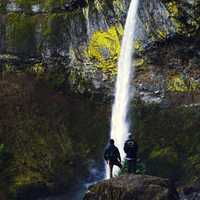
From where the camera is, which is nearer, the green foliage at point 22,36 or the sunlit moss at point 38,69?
the sunlit moss at point 38,69

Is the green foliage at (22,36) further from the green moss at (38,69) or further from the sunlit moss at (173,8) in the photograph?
the sunlit moss at (173,8)

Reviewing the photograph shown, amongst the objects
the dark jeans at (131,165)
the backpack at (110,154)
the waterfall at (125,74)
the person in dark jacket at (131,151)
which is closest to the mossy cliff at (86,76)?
the waterfall at (125,74)

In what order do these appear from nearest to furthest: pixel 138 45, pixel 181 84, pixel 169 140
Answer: pixel 169 140
pixel 181 84
pixel 138 45

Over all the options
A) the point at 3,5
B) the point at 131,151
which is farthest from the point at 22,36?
the point at 131,151

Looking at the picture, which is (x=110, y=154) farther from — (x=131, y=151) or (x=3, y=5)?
(x=3, y=5)

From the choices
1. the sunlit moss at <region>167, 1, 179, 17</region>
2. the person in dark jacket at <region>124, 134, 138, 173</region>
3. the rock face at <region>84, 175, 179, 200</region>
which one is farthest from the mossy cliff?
the rock face at <region>84, 175, 179, 200</region>

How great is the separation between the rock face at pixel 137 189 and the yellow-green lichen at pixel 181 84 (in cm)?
1301

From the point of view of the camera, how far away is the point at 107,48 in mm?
38781

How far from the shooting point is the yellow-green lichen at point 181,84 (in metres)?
37.0

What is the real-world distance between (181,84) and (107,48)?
4.74 m

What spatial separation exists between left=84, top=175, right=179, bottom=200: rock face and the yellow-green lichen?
13.0 meters

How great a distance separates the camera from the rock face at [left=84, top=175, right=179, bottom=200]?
943 inches

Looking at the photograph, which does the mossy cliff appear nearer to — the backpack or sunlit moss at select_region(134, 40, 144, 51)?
sunlit moss at select_region(134, 40, 144, 51)

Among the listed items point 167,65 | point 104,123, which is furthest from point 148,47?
point 104,123
